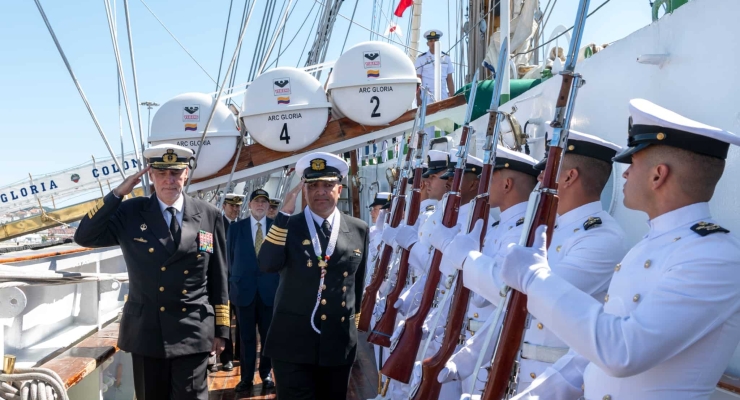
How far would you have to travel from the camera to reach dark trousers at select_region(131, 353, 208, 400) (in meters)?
3.03

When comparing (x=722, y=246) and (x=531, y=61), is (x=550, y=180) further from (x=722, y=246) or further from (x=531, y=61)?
(x=531, y=61)

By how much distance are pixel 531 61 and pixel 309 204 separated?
639cm

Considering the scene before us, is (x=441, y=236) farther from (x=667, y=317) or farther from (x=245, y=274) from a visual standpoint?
(x=245, y=274)

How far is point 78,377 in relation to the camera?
299cm

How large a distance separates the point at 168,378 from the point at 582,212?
2.00 metres

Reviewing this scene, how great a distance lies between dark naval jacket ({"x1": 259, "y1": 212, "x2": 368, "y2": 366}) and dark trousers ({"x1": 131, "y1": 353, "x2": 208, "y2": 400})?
37cm

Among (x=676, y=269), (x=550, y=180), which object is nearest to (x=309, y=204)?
(x=550, y=180)

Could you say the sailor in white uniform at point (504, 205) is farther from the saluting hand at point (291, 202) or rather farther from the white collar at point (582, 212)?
the saluting hand at point (291, 202)

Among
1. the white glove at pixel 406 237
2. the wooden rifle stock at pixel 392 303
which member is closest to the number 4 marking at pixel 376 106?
the wooden rifle stock at pixel 392 303

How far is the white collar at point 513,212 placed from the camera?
2879 mm

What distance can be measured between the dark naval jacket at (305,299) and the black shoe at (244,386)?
2056 mm

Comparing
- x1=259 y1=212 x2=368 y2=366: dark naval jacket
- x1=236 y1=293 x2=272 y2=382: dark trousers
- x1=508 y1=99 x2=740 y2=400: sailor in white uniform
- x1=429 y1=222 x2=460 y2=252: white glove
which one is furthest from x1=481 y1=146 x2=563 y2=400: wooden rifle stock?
x1=236 y1=293 x2=272 y2=382: dark trousers

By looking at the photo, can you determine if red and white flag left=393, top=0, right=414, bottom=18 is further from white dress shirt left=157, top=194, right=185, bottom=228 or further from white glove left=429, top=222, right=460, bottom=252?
white glove left=429, top=222, right=460, bottom=252

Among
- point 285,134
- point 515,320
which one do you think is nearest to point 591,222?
point 515,320
